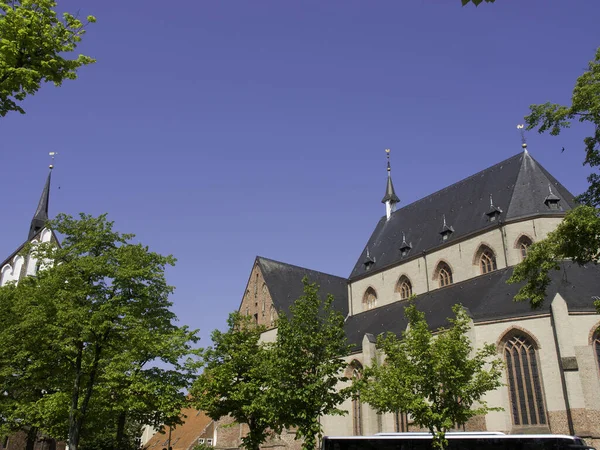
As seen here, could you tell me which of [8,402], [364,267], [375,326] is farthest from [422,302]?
[8,402]

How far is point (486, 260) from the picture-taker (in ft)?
105

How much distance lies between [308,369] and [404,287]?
Answer: 60.6 ft

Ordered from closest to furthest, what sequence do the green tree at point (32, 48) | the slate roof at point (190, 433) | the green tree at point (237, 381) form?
the green tree at point (32, 48)
the green tree at point (237, 381)
the slate roof at point (190, 433)

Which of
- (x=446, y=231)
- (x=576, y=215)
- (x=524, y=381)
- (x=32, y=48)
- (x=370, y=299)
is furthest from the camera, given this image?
(x=370, y=299)

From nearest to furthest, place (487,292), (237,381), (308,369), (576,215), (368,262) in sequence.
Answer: (576,215) → (308,369) → (237,381) → (487,292) → (368,262)

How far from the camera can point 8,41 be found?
902 centimetres

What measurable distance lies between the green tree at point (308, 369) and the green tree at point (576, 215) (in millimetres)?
7589

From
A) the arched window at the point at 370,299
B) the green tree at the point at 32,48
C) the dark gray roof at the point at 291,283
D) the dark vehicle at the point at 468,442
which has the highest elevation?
the dark gray roof at the point at 291,283

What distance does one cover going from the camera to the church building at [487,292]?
24016 mm

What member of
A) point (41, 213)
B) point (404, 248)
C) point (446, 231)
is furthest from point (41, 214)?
point (446, 231)

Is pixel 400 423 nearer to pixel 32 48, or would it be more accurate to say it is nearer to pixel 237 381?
pixel 237 381

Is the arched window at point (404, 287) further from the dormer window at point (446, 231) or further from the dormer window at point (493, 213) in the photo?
the dormer window at point (493, 213)

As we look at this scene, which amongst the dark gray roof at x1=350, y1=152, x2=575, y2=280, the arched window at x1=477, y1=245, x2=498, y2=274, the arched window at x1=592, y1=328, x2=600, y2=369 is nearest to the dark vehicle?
the arched window at x1=592, y1=328, x2=600, y2=369

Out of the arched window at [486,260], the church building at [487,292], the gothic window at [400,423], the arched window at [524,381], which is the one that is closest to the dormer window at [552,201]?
the church building at [487,292]
